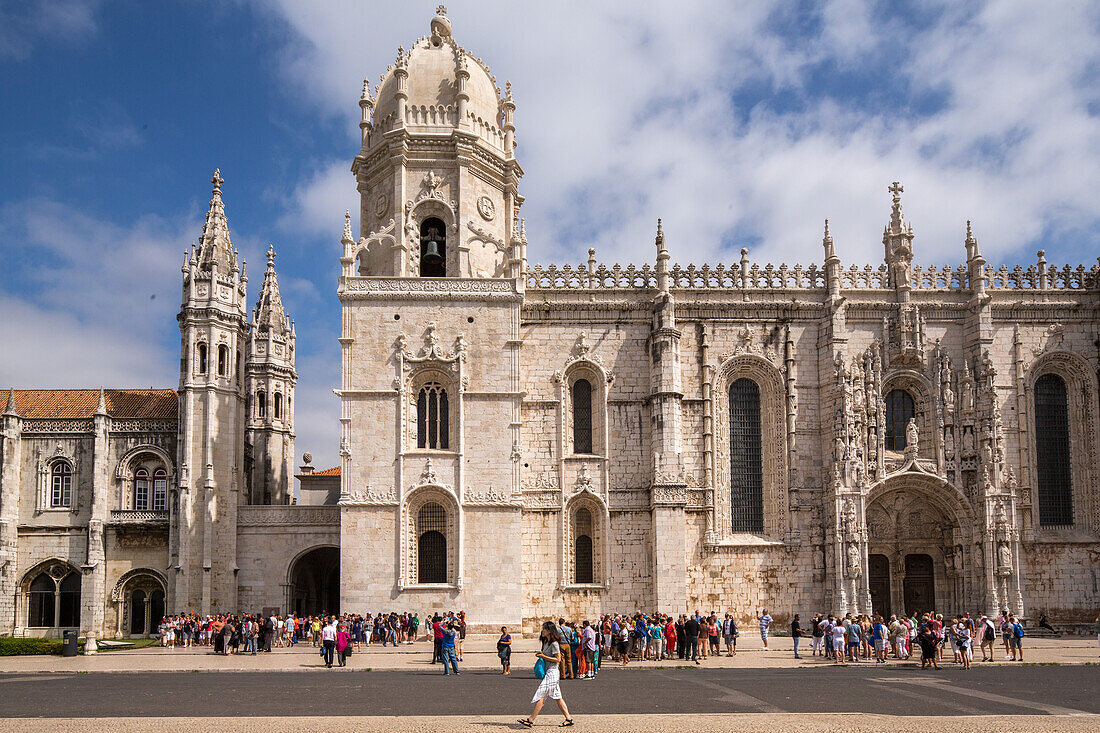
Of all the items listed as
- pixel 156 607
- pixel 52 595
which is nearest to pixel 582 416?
pixel 156 607

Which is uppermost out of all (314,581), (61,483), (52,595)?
(61,483)

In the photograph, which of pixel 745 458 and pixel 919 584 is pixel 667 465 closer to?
pixel 745 458

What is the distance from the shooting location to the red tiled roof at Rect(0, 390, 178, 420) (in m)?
46.3

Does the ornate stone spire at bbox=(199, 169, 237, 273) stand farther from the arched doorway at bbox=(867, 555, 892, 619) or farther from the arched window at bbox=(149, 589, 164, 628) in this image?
the arched doorway at bbox=(867, 555, 892, 619)

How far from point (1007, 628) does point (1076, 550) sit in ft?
40.7

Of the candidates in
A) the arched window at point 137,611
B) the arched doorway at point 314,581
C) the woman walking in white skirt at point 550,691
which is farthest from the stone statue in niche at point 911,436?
the arched window at point 137,611

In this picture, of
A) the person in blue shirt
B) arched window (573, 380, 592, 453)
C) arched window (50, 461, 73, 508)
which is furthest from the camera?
arched window (50, 461, 73, 508)

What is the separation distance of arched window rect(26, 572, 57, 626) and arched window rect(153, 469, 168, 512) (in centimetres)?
541

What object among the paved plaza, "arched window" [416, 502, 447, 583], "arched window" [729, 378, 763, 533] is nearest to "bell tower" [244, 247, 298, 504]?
"arched window" [416, 502, 447, 583]

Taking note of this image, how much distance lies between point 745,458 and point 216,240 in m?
24.9

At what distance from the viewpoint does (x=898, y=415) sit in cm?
4209

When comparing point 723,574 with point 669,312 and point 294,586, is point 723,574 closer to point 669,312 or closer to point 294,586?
point 669,312

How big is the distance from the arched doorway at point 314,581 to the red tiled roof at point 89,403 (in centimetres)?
872

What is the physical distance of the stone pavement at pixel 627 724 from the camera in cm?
1639
